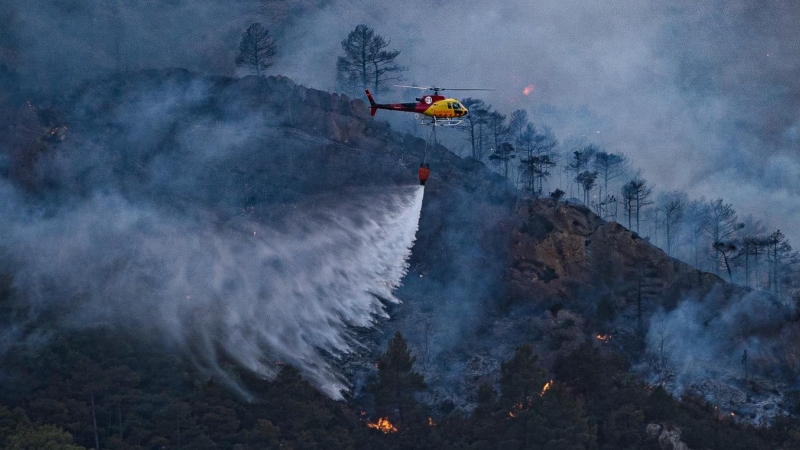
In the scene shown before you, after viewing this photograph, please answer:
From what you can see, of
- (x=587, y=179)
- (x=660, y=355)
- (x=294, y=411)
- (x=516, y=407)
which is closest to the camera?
(x=294, y=411)

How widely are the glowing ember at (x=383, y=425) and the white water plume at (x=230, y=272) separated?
6.75m

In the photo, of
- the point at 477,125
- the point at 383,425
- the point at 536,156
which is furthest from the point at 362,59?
the point at 383,425

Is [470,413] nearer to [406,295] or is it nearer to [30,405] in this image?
[406,295]

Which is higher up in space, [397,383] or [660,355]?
[660,355]

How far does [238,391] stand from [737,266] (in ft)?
231

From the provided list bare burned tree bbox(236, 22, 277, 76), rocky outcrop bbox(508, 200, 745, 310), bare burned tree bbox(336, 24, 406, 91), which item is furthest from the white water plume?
bare burned tree bbox(236, 22, 277, 76)

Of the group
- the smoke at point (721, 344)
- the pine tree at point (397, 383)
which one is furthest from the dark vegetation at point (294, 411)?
the smoke at point (721, 344)

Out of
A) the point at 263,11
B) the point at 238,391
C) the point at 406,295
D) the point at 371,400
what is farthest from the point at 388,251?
the point at 263,11

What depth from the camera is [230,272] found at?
104562 millimetres

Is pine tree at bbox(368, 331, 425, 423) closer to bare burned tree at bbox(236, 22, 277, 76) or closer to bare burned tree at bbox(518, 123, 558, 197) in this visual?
bare burned tree at bbox(518, 123, 558, 197)

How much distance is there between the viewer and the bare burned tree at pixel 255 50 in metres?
134

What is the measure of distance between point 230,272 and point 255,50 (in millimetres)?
39750

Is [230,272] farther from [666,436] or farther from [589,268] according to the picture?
A: [666,436]

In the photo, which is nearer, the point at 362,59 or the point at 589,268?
the point at 589,268
